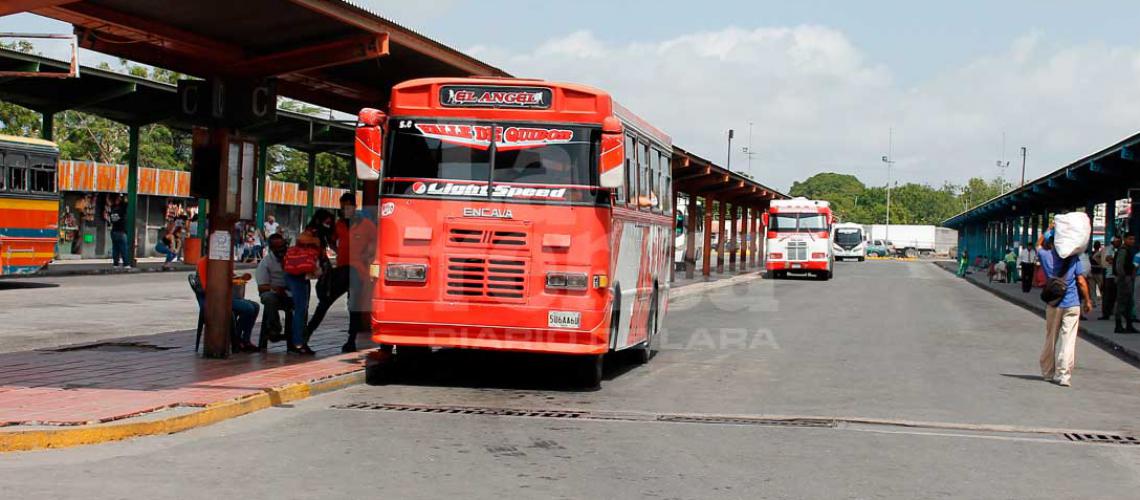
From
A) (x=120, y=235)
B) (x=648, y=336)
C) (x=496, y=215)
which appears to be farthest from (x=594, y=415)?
(x=120, y=235)

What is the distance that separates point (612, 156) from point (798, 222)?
3856 centimetres

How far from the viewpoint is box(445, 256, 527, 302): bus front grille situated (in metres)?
12.4

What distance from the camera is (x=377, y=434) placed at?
9.56m

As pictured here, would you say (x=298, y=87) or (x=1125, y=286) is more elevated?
(x=298, y=87)

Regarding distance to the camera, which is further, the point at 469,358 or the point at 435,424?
the point at 469,358

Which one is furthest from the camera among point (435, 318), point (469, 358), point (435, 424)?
point (469, 358)

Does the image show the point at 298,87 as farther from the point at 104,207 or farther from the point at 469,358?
the point at 104,207

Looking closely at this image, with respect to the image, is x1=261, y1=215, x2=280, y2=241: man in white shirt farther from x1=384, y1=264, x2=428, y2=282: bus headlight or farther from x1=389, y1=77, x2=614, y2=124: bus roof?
x1=384, y1=264, x2=428, y2=282: bus headlight

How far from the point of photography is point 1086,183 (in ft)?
119

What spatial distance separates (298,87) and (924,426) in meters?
9.90

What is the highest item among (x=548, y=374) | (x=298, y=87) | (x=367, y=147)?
(x=298, y=87)

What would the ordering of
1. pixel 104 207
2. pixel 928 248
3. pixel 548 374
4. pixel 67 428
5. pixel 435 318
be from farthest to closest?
pixel 928 248
pixel 104 207
pixel 548 374
pixel 435 318
pixel 67 428

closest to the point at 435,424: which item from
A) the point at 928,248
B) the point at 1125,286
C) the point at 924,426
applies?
the point at 924,426

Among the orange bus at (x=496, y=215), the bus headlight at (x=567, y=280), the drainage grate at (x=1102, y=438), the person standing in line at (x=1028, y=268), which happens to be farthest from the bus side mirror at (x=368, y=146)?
the person standing in line at (x=1028, y=268)
